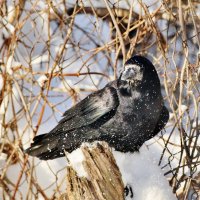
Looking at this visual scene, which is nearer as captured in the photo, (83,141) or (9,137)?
(83,141)

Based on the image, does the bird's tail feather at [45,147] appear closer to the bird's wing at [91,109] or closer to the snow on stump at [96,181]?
the bird's wing at [91,109]

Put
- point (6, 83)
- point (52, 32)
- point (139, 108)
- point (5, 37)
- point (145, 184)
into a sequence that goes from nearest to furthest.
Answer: point (145, 184)
point (139, 108)
point (6, 83)
point (5, 37)
point (52, 32)

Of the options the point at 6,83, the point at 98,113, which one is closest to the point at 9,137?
the point at 6,83

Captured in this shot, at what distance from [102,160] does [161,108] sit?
70cm

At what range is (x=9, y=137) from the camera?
4.00 m

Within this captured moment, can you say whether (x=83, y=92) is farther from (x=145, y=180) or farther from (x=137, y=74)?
(x=145, y=180)

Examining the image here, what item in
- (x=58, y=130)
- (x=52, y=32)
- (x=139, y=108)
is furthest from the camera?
(x=52, y=32)

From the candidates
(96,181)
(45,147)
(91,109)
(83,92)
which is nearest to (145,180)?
(96,181)

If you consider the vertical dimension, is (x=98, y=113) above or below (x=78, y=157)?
above

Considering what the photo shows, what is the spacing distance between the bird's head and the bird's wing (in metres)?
0.09

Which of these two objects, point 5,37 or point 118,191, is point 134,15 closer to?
point 5,37

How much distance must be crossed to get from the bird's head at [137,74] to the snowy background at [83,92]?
0.27ft

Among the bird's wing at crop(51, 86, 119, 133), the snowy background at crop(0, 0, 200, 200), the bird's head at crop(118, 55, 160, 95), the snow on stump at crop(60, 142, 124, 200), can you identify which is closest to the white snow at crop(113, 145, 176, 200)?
the snowy background at crop(0, 0, 200, 200)

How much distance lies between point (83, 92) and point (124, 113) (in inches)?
53.6
